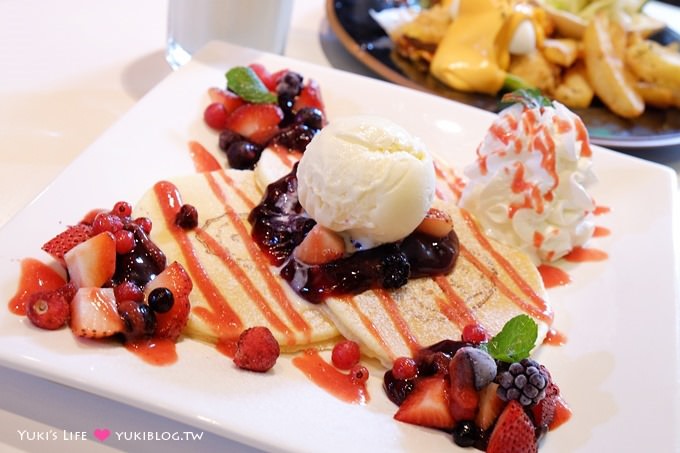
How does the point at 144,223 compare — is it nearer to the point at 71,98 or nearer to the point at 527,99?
the point at 71,98

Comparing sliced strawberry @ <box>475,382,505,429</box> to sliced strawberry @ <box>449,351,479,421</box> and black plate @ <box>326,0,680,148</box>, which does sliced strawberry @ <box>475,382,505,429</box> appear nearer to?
sliced strawberry @ <box>449,351,479,421</box>

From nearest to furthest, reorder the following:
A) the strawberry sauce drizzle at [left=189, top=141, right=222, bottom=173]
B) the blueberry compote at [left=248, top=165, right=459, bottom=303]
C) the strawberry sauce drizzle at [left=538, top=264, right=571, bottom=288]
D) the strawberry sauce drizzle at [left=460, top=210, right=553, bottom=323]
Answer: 1. the blueberry compote at [left=248, top=165, right=459, bottom=303]
2. the strawberry sauce drizzle at [left=460, top=210, right=553, bottom=323]
3. the strawberry sauce drizzle at [left=538, top=264, right=571, bottom=288]
4. the strawberry sauce drizzle at [left=189, top=141, right=222, bottom=173]

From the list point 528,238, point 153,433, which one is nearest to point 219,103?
point 528,238

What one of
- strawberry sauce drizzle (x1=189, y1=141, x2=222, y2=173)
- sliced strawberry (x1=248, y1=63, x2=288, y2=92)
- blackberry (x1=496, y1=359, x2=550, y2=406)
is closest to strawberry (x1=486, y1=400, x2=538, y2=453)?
blackberry (x1=496, y1=359, x2=550, y2=406)

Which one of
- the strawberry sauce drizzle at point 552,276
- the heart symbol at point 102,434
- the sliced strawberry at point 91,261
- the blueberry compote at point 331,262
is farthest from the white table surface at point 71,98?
the strawberry sauce drizzle at point 552,276

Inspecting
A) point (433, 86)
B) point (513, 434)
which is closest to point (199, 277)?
point (513, 434)

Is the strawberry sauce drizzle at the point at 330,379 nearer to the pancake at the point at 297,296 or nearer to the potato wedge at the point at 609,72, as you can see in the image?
the pancake at the point at 297,296
